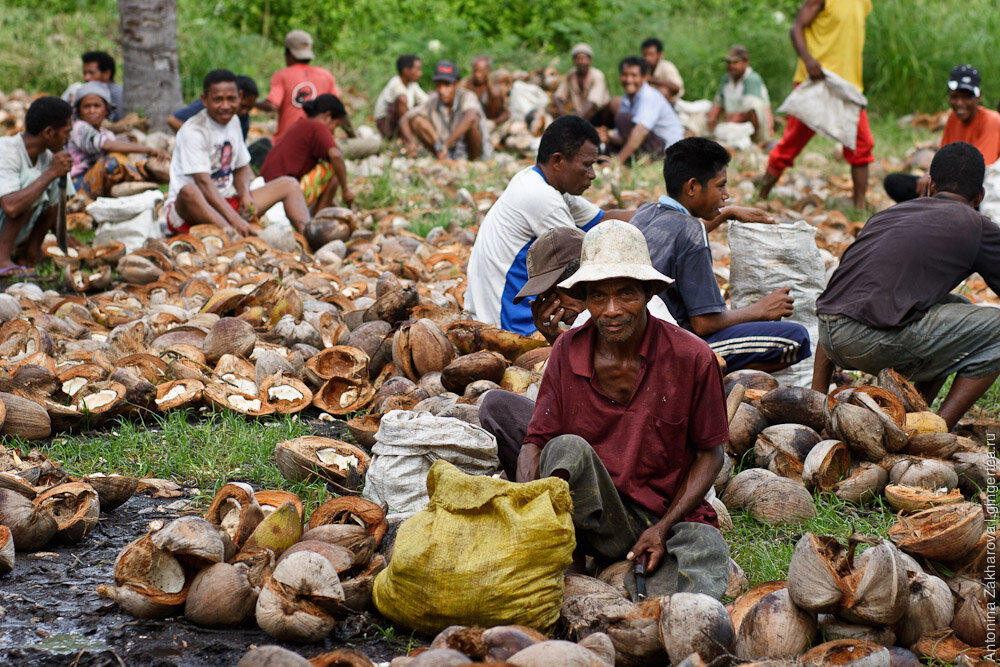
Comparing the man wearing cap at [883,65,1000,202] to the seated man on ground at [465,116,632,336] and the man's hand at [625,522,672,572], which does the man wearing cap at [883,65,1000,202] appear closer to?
the seated man on ground at [465,116,632,336]

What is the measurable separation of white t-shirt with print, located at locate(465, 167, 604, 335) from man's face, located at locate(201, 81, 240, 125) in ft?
9.68

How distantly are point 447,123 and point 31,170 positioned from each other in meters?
5.39

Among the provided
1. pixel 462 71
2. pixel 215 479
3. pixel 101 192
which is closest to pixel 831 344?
pixel 215 479

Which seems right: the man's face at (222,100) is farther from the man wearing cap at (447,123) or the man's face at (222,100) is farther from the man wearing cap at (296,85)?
the man wearing cap at (447,123)

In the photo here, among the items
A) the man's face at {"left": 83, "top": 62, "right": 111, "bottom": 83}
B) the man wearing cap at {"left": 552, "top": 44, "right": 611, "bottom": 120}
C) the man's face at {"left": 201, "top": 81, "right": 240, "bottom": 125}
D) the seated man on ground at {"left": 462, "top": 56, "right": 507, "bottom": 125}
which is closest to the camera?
the man's face at {"left": 201, "top": 81, "right": 240, "bottom": 125}

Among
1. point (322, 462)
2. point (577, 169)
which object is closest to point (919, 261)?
point (577, 169)

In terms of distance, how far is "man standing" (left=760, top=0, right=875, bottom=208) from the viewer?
24.8ft

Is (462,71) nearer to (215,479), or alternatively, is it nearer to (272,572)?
(215,479)

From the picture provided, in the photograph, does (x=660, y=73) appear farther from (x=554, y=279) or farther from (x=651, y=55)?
(x=554, y=279)

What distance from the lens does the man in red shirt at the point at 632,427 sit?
8.18 ft

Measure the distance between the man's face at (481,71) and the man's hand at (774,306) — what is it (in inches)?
333

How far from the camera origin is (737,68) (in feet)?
37.9

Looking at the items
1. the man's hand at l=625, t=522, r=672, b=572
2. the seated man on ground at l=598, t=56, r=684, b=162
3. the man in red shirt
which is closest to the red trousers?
the seated man on ground at l=598, t=56, r=684, b=162

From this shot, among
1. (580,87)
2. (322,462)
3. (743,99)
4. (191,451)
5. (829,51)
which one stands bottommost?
(191,451)
